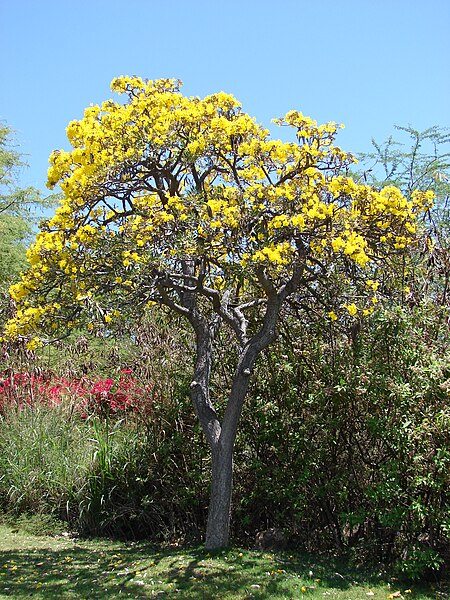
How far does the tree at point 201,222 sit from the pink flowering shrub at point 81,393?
1.71m

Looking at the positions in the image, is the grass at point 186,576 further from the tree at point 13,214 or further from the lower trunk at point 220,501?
the tree at point 13,214

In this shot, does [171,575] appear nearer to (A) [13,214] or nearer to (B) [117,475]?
(B) [117,475]

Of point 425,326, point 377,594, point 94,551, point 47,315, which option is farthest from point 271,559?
point 47,315

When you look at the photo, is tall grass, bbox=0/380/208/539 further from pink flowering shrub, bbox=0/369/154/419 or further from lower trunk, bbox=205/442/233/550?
lower trunk, bbox=205/442/233/550

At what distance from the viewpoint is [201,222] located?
17.0ft

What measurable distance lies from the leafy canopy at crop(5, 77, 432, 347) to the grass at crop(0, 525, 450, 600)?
6.27 feet

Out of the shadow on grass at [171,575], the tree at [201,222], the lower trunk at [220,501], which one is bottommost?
the shadow on grass at [171,575]

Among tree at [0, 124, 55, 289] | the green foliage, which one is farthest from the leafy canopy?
tree at [0, 124, 55, 289]

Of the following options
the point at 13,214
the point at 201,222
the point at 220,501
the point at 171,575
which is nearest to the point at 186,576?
the point at 171,575

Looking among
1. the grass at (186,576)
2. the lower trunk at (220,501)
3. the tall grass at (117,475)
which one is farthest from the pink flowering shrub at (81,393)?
the grass at (186,576)

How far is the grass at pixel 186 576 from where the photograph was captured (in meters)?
4.70

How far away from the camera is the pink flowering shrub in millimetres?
7413

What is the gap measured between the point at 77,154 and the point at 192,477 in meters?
3.29

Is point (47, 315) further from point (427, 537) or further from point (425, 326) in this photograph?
point (427, 537)
